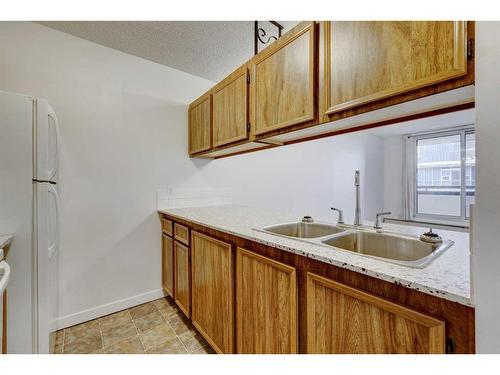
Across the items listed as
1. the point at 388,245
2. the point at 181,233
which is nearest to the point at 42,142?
the point at 181,233

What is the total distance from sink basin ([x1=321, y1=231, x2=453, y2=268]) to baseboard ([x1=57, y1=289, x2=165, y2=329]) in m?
1.99

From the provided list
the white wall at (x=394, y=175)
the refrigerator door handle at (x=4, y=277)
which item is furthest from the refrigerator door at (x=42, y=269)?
the white wall at (x=394, y=175)

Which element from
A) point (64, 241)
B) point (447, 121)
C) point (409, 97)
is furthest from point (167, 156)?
point (447, 121)

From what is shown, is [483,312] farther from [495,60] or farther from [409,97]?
[409,97]

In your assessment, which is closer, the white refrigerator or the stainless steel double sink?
the stainless steel double sink

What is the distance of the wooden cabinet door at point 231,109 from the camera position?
1.70m

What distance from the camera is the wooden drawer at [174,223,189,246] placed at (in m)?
1.88

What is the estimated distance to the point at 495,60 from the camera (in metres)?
0.55

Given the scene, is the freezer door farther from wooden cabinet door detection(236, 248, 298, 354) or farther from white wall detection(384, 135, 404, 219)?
white wall detection(384, 135, 404, 219)

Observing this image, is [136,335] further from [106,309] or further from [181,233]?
[181,233]

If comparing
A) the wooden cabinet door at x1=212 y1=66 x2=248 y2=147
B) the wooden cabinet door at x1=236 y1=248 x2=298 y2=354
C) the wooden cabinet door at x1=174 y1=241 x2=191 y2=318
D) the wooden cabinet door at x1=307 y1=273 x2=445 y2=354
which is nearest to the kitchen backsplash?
the wooden cabinet door at x1=174 y1=241 x2=191 y2=318

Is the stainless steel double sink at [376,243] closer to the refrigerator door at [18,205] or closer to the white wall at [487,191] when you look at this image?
the white wall at [487,191]

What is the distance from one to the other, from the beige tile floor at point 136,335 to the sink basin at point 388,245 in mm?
1196

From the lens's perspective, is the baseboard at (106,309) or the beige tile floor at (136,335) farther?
the baseboard at (106,309)
